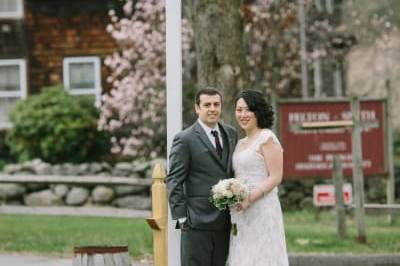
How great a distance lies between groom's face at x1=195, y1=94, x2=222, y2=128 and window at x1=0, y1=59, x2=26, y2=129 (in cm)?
1837

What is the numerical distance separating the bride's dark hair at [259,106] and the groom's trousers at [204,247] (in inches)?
33.5

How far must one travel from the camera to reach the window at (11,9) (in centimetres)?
2733

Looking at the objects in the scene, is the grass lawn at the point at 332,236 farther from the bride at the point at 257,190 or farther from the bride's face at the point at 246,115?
the bride's face at the point at 246,115

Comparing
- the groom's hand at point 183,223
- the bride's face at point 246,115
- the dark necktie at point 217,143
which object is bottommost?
the groom's hand at point 183,223

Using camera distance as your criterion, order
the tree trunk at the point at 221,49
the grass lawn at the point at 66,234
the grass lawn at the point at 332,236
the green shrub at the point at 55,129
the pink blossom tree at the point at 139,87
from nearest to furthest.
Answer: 1. the grass lawn at the point at 332,236
2. the tree trunk at the point at 221,49
3. the grass lawn at the point at 66,234
4. the green shrub at the point at 55,129
5. the pink blossom tree at the point at 139,87

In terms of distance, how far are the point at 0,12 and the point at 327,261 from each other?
16.1 metres

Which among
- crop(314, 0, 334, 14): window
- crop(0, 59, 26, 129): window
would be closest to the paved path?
crop(0, 59, 26, 129): window

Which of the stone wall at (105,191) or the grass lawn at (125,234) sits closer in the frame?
the grass lawn at (125,234)

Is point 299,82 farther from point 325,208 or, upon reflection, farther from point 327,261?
point 327,261

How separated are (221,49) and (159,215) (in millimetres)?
5038

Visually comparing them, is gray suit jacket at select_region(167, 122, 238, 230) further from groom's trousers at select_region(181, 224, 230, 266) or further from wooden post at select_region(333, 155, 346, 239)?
wooden post at select_region(333, 155, 346, 239)

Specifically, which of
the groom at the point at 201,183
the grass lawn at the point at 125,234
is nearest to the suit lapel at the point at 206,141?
the groom at the point at 201,183

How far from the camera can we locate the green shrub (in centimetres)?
2422

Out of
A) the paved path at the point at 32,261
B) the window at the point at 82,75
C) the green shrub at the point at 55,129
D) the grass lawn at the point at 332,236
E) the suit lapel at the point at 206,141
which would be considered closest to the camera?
the suit lapel at the point at 206,141
